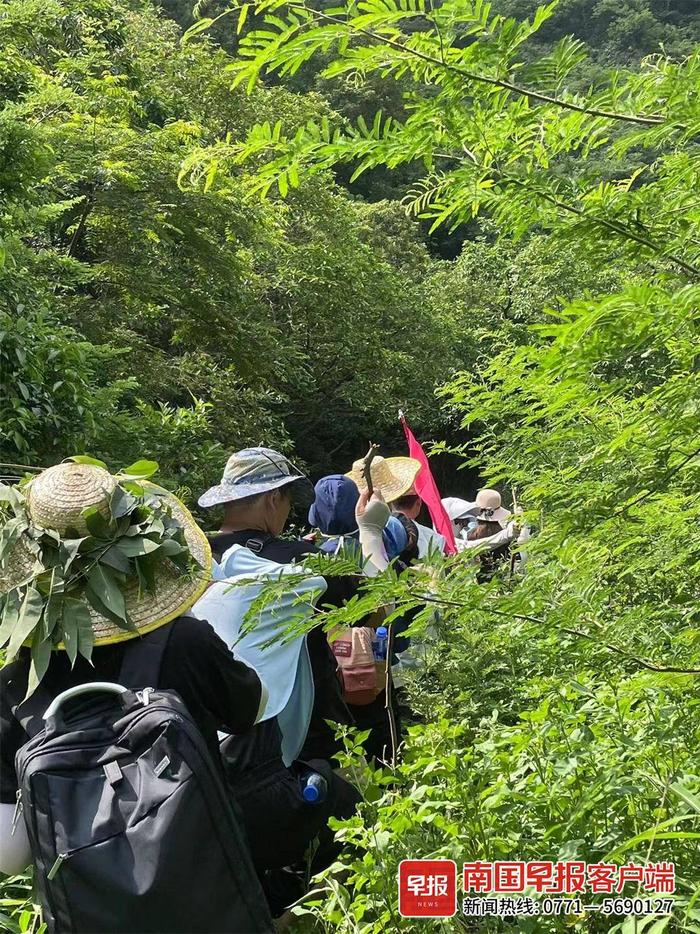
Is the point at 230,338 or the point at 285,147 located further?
the point at 230,338

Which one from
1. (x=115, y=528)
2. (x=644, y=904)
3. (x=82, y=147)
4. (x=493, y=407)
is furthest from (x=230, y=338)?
(x=644, y=904)

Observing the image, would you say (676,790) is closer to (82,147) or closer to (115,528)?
(115,528)

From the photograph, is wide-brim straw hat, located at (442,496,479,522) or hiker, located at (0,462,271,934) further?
wide-brim straw hat, located at (442,496,479,522)

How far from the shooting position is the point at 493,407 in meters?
3.42

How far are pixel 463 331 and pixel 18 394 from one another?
43.5 ft

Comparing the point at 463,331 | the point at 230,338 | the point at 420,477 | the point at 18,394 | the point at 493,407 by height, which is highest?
the point at 493,407

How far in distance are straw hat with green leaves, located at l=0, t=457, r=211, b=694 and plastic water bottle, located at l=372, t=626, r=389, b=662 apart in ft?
3.92

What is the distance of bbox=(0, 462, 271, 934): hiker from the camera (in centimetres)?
158

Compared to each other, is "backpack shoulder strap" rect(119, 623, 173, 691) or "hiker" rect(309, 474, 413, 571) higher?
"backpack shoulder strap" rect(119, 623, 173, 691)

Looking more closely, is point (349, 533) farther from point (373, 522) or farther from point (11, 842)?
point (11, 842)

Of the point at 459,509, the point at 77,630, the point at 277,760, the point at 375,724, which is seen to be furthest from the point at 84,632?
the point at 459,509

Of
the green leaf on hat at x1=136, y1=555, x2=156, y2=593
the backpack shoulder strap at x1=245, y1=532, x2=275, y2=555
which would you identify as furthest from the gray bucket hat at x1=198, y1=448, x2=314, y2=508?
the green leaf on hat at x1=136, y1=555, x2=156, y2=593

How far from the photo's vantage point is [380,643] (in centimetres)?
328

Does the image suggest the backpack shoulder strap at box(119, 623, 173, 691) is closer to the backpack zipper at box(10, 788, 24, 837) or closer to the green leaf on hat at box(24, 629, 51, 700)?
the green leaf on hat at box(24, 629, 51, 700)
